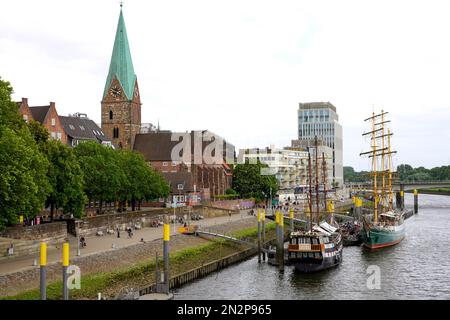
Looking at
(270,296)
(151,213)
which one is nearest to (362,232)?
(151,213)

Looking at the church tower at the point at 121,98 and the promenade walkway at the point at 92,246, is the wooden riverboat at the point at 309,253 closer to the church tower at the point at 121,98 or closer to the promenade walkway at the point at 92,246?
the promenade walkway at the point at 92,246

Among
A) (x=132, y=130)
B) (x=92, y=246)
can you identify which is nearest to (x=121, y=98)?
(x=132, y=130)

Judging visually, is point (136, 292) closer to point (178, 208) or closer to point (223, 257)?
point (223, 257)

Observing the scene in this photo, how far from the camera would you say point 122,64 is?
14050 centimetres

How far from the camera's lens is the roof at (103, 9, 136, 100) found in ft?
451

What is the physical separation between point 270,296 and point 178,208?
2234 inches

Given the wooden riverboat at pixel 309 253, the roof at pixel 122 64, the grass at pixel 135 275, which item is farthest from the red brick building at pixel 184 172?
the wooden riverboat at pixel 309 253

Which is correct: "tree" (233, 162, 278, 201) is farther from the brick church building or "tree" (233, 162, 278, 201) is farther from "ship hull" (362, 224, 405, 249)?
"ship hull" (362, 224, 405, 249)

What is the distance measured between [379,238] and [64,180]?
45832 mm

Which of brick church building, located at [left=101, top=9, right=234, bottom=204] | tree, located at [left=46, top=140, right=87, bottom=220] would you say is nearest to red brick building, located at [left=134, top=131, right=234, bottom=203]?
brick church building, located at [left=101, top=9, right=234, bottom=204]

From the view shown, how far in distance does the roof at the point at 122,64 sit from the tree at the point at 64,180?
76664 millimetres

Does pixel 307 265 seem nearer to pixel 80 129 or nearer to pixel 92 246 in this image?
pixel 92 246
